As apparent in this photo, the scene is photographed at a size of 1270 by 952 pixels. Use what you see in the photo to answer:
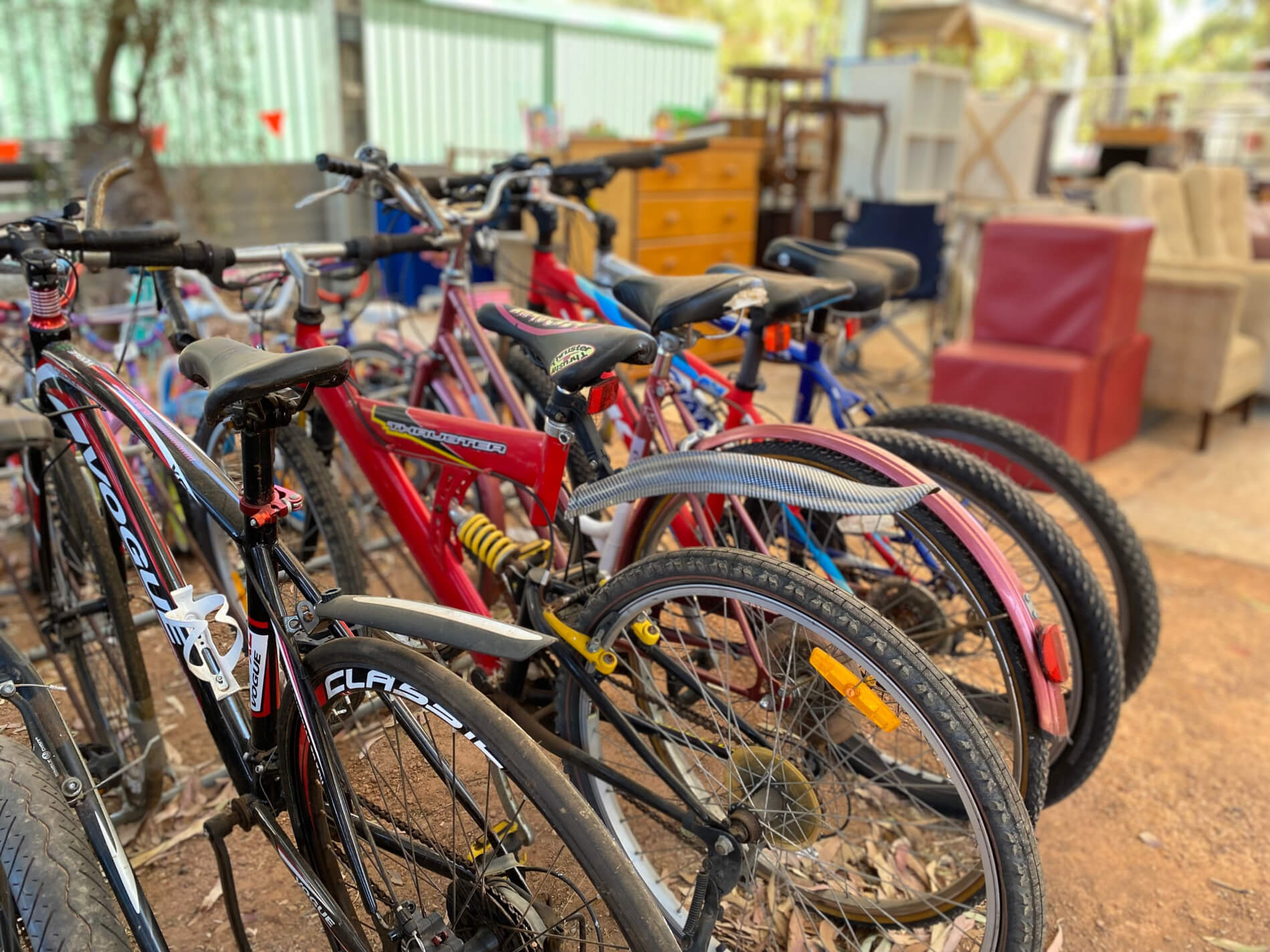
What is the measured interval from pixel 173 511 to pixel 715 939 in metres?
1.56

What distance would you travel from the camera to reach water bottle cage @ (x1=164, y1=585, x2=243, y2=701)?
3.94 ft

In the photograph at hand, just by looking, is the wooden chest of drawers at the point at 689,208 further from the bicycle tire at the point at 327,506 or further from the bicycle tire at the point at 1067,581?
the bicycle tire at the point at 1067,581

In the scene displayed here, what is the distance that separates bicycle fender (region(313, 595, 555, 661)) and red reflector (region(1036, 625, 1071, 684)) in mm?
707

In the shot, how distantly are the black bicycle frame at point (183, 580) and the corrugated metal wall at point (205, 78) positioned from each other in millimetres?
3450

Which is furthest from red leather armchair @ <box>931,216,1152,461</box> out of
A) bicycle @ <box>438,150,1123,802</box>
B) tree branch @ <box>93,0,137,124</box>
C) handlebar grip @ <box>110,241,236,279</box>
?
tree branch @ <box>93,0,137,124</box>

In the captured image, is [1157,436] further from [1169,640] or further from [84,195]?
[84,195]

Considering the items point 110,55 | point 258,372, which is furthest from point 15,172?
point 110,55

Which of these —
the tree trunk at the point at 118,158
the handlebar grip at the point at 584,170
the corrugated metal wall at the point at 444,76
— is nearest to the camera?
the handlebar grip at the point at 584,170

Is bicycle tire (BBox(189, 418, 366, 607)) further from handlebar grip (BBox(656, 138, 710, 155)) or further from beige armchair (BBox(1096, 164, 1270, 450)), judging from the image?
beige armchair (BBox(1096, 164, 1270, 450))

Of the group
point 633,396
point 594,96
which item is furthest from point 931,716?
point 594,96

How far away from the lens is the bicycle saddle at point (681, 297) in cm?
145

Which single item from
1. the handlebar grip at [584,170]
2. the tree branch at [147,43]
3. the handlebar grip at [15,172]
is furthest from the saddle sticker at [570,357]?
the tree branch at [147,43]

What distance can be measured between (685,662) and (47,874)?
2.79ft

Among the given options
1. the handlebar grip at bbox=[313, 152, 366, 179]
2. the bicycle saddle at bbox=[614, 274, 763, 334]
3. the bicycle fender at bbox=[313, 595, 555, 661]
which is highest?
the handlebar grip at bbox=[313, 152, 366, 179]
